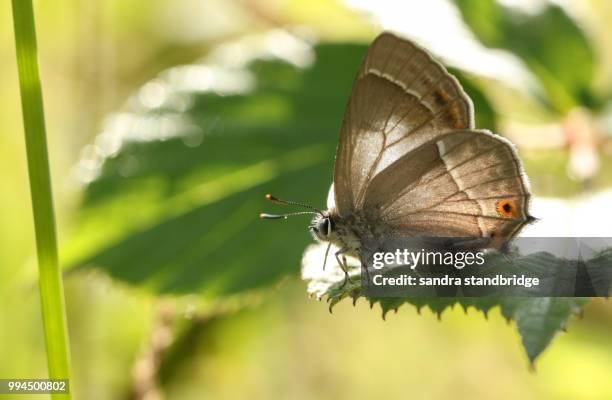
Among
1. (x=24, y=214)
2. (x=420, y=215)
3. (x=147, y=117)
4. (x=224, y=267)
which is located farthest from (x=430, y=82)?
(x=24, y=214)

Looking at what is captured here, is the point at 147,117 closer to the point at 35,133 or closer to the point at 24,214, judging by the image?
the point at 24,214

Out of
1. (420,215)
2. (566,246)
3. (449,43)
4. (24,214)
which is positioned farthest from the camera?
(24,214)

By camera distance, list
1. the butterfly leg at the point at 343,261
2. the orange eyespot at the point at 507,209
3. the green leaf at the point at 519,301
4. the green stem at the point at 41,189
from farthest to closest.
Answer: the orange eyespot at the point at 507,209 < the butterfly leg at the point at 343,261 < the green leaf at the point at 519,301 < the green stem at the point at 41,189

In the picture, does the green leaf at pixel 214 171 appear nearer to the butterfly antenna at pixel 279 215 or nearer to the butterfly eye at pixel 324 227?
the butterfly antenna at pixel 279 215

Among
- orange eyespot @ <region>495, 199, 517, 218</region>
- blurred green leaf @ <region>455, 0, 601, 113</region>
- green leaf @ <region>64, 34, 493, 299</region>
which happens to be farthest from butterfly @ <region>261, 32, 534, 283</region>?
blurred green leaf @ <region>455, 0, 601, 113</region>

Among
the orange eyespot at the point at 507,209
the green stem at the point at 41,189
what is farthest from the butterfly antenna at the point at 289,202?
the green stem at the point at 41,189
